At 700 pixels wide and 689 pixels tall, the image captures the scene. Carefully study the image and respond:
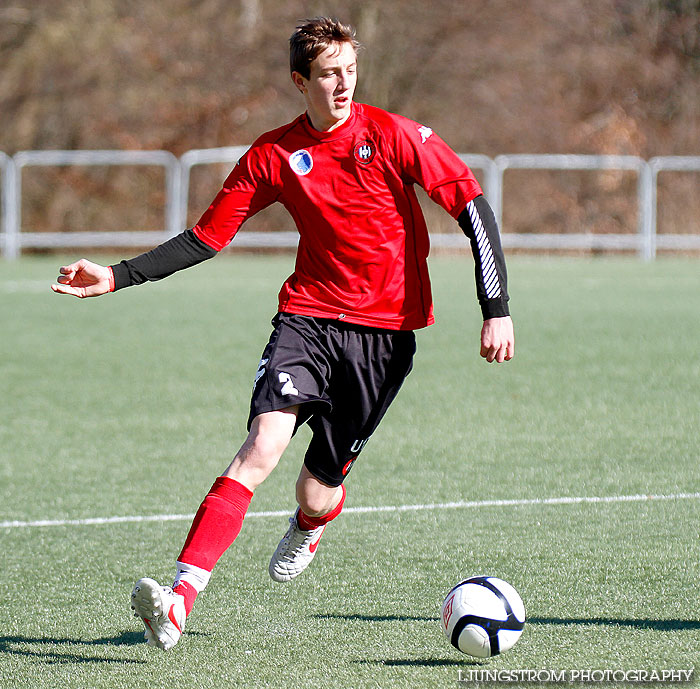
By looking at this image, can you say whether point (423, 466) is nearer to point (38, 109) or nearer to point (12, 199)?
point (12, 199)

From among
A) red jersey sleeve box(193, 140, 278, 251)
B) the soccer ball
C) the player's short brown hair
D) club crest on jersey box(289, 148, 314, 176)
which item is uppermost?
the player's short brown hair

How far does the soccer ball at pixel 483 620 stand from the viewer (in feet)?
12.6

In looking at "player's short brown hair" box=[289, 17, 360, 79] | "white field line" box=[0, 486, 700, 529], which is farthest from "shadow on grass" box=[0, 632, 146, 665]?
"player's short brown hair" box=[289, 17, 360, 79]

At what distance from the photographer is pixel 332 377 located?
458 cm

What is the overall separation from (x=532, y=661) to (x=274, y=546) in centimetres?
194

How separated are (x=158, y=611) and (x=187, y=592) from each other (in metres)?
0.19

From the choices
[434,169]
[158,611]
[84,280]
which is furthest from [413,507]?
[158,611]

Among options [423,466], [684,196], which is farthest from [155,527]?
[684,196]

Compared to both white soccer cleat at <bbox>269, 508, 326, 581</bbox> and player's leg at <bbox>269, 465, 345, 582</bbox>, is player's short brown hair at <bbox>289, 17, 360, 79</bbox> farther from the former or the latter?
white soccer cleat at <bbox>269, 508, 326, 581</bbox>

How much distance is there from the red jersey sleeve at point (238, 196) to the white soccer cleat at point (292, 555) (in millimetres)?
1129

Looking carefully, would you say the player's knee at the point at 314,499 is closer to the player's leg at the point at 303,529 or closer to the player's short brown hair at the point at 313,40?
the player's leg at the point at 303,529

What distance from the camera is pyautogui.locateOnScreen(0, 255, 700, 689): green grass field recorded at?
13.3 feet

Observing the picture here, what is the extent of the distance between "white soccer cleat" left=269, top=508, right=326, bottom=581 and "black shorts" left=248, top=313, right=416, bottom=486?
266 millimetres

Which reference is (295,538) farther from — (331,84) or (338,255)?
(331,84)
